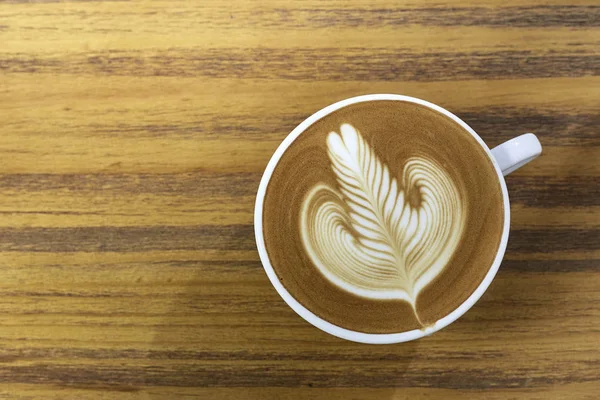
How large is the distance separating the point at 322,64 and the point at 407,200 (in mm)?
271

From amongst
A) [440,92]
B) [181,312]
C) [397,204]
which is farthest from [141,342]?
[440,92]

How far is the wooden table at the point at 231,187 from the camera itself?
658 mm

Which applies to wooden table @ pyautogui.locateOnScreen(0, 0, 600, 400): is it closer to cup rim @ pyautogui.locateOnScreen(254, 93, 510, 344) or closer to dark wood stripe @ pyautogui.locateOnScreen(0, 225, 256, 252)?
dark wood stripe @ pyautogui.locateOnScreen(0, 225, 256, 252)

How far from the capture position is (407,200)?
1.82 ft

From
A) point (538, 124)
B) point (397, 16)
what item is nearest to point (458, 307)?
point (538, 124)

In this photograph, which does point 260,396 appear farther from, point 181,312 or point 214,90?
point 214,90

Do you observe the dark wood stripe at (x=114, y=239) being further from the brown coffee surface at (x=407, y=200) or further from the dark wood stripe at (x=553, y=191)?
the dark wood stripe at (x=553, y=191)

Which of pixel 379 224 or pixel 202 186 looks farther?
pixel 202 186

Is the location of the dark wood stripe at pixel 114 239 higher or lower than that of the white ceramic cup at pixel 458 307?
lower

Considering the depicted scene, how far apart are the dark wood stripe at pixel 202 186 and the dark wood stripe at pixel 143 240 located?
0.03 metres

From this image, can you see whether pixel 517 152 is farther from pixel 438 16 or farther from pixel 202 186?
pixel 202 186

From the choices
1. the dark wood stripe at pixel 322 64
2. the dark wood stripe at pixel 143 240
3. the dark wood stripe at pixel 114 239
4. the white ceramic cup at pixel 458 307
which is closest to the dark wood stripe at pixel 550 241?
the dark wood stripe at pixel 143 240

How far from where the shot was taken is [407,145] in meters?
0.56

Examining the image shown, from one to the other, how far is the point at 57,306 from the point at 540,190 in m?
0.71
